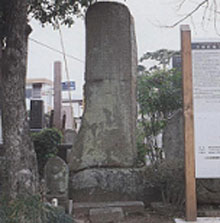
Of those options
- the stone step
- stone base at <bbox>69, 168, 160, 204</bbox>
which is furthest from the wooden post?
stone base at <bbox>69, 168, 160, 204</bbox>

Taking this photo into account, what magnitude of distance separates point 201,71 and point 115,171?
1944mm

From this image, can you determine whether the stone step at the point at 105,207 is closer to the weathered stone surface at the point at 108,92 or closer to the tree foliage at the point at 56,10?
the weathered stone surface at the point at 108,92

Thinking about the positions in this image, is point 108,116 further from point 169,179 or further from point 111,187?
point 169,179

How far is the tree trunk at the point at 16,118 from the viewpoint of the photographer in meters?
3.43

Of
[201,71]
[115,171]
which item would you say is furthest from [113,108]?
[201,71]

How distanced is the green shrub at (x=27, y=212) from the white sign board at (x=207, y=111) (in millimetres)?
1758

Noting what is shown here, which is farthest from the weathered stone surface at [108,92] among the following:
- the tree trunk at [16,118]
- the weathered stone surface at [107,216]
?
the tree trunk at [16,118]

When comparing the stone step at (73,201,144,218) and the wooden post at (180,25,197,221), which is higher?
the wooden post at (180,25,197,221)

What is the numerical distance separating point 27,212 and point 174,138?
8.64 ft

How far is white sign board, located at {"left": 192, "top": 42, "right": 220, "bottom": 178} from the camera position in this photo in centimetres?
398

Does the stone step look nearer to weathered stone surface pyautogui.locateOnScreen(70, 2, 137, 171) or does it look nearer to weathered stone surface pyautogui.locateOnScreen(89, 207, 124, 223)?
weathered stone surface pyautogui.locateOnScreen(89, 207, 124, 223)

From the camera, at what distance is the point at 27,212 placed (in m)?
3.22

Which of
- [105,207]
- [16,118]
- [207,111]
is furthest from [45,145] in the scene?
[207,111]

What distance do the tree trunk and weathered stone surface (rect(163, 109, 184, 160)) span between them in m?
2.27
